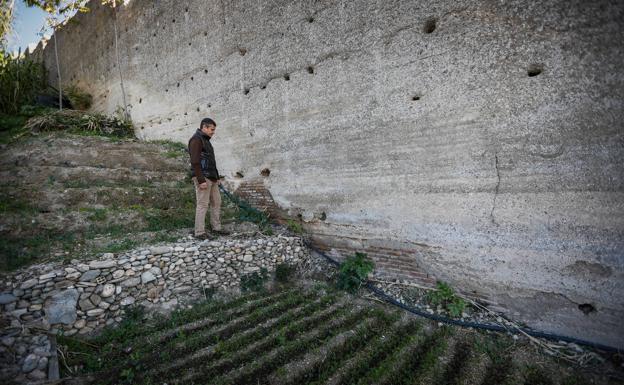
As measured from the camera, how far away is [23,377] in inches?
78.7

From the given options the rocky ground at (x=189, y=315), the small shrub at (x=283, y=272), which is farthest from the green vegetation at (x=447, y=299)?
the small shrub at (x=283, y=272)

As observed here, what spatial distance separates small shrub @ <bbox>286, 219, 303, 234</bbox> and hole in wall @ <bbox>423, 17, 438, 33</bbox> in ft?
10.1

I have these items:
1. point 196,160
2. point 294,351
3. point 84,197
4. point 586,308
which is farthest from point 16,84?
point 586,308

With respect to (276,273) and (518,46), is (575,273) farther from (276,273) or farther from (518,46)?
(276,273)

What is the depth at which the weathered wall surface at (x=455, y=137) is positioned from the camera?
2.57 metres

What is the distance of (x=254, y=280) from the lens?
3.65 metres

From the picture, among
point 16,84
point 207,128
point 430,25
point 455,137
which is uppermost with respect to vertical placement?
point 16,84

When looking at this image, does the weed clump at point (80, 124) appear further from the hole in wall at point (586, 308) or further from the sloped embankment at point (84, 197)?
the hole in wall at point (586, 308)

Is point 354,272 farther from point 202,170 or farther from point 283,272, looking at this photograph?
point 202,170

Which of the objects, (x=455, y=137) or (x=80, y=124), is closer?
(x=455, y=137)

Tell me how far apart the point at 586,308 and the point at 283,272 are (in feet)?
10.2

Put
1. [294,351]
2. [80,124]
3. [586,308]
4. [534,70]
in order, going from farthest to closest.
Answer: [80,124] < [534,70] < [586,308] < [294,351]

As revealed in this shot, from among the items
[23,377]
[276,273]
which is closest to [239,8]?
[276,273]

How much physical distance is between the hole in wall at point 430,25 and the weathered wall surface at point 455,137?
1 centimetres
